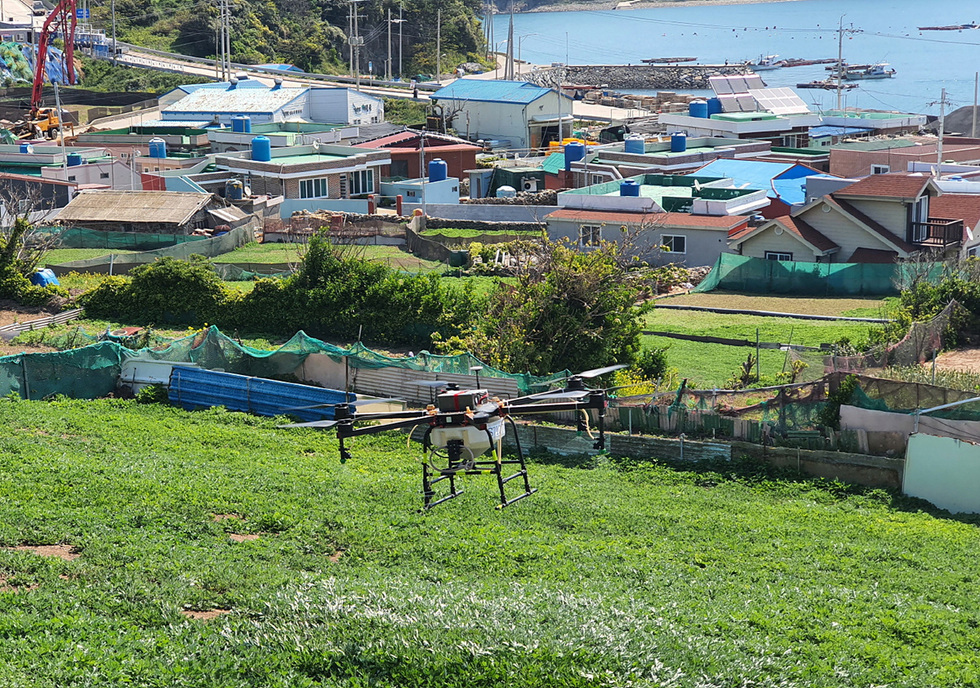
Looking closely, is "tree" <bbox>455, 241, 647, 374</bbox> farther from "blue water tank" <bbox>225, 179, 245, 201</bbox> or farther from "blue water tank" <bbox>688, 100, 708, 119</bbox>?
"blue water tank" <bbox>688, 100, 708, 119</bbox>

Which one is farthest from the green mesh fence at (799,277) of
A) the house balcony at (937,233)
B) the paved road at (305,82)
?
the paved road at (305,82)

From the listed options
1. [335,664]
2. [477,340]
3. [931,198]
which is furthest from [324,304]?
[931,198]

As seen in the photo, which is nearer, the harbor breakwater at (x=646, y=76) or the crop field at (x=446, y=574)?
the crop field at (x=446, y=574)

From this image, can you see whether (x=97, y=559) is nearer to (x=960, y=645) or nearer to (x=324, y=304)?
(x=960, y=645)

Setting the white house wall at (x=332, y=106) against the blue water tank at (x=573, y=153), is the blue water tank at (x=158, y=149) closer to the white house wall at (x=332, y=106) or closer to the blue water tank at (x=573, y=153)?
the white house wall at (x=332, y=106)

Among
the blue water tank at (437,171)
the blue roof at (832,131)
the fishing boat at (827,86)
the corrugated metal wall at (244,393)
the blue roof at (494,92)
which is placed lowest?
the corrugated metal wall at (244,393)

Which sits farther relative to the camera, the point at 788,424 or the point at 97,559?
the point at 788,424

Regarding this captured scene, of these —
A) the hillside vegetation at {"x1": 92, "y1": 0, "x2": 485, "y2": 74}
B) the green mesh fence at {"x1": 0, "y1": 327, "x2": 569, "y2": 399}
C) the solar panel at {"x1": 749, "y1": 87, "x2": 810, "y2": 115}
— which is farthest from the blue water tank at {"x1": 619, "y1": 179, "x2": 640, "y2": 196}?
the hillside vegetation at {"x1": 92, "y1": 0, "x2": 485, "y2": 74}
